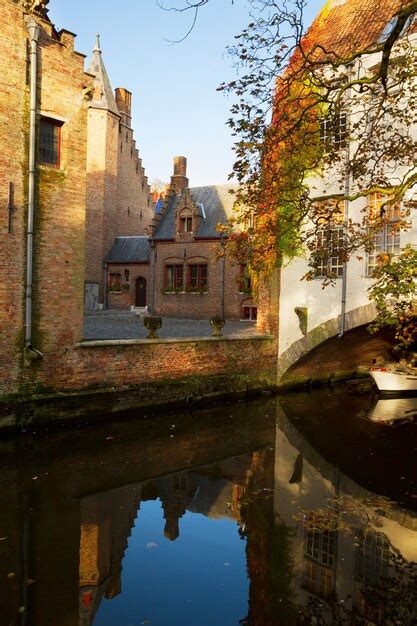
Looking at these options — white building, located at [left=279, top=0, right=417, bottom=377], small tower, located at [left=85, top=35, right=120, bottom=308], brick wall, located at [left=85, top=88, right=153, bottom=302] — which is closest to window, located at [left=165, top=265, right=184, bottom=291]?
brick wall, located at [left=85, top=88, right=153, bottom=302]

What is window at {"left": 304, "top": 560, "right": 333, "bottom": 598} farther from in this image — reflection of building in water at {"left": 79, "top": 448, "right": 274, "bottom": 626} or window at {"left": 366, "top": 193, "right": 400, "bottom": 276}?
window at {"left": 366, "top": 193, "right": 400, "bottom": 276}

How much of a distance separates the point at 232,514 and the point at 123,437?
389cm

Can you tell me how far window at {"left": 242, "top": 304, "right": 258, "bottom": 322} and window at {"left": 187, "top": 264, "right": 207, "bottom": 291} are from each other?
2.74m

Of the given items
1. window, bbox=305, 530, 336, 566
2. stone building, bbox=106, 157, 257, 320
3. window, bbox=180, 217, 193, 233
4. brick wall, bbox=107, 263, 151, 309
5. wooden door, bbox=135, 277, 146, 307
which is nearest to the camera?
window, bbox=305, 530, 336, 566

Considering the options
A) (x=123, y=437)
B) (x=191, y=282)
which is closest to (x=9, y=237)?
(x=123, y=437)

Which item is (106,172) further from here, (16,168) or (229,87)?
(229,87)

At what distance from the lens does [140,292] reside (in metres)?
31.9

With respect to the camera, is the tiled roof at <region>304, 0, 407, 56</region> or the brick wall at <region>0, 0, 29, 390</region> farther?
the tiled roof at <region>304, 0, 407, 56</region>

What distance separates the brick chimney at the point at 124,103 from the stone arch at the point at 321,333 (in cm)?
2532

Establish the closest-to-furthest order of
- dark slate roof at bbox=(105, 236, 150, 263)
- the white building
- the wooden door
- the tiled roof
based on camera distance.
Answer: the white building → the tiled roof → dark slate roof at bbox=(105, 236, 150, 263) → the wooden door

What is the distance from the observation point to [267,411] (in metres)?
13.4

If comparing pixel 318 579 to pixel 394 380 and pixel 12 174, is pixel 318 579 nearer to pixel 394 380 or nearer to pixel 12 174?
pixel 12 174

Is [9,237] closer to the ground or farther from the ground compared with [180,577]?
farther from the ground

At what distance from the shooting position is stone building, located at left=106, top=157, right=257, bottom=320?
2658 cm
